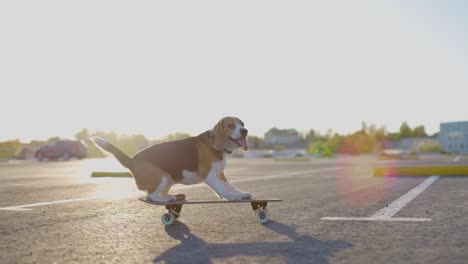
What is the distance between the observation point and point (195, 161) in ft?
20.5

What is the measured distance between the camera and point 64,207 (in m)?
8.21

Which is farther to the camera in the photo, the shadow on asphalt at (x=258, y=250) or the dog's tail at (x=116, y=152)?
the dog's tail at (x=116, y=152)

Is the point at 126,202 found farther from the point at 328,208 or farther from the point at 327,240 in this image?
the point at 327,240

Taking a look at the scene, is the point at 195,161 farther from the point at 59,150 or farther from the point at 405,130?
the point at 405,130

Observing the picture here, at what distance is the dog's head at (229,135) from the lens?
20.3 ft

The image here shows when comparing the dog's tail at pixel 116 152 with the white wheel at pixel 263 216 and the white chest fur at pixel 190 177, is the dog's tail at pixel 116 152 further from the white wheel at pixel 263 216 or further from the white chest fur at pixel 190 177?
the white wheel at pixel 263 216

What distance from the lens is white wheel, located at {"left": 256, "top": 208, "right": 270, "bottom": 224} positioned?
20.0 ft

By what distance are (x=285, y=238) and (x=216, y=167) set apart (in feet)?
5.08

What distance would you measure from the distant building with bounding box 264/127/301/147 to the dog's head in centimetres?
16229

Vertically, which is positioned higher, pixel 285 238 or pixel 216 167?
pixel 216 167

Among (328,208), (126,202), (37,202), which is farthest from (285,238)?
(37,202)

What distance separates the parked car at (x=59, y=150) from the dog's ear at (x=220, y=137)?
4195cm

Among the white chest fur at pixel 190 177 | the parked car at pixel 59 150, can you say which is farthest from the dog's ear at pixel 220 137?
the parked car at pixel 59 150

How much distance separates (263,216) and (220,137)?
43.8 inches
